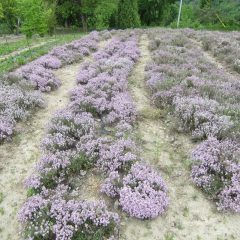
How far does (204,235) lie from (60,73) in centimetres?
1090

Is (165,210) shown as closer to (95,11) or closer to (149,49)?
(149,49)

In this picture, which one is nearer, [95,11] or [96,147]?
[96,147]

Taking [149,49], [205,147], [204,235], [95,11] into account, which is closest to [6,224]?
[204,235]

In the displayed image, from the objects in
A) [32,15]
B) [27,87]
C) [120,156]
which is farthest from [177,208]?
[32,15]

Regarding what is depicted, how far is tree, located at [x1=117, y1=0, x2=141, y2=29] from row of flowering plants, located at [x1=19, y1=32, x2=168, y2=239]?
33.1 meters

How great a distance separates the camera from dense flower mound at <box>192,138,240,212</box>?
6165 mm

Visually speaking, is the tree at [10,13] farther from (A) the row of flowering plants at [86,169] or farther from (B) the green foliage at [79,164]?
(B) the green foliage at [79,164]

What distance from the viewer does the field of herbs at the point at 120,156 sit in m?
5.76

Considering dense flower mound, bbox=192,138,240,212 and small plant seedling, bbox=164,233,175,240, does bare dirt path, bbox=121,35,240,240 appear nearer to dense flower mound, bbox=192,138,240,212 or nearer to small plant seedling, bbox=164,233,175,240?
small plant seedling, bbox=164,233,175,240

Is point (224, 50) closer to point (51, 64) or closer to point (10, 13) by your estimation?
point (51, 64)

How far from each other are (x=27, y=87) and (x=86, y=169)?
A: 565 cm

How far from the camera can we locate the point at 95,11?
38.0 metres

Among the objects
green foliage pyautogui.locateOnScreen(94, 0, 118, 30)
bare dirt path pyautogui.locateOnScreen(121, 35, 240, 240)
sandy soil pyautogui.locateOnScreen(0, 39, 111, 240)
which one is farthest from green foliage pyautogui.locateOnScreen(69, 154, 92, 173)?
green foliage pyautogui.locateOnScreen(94, 0, 118, 30)

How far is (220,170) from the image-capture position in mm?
6754
